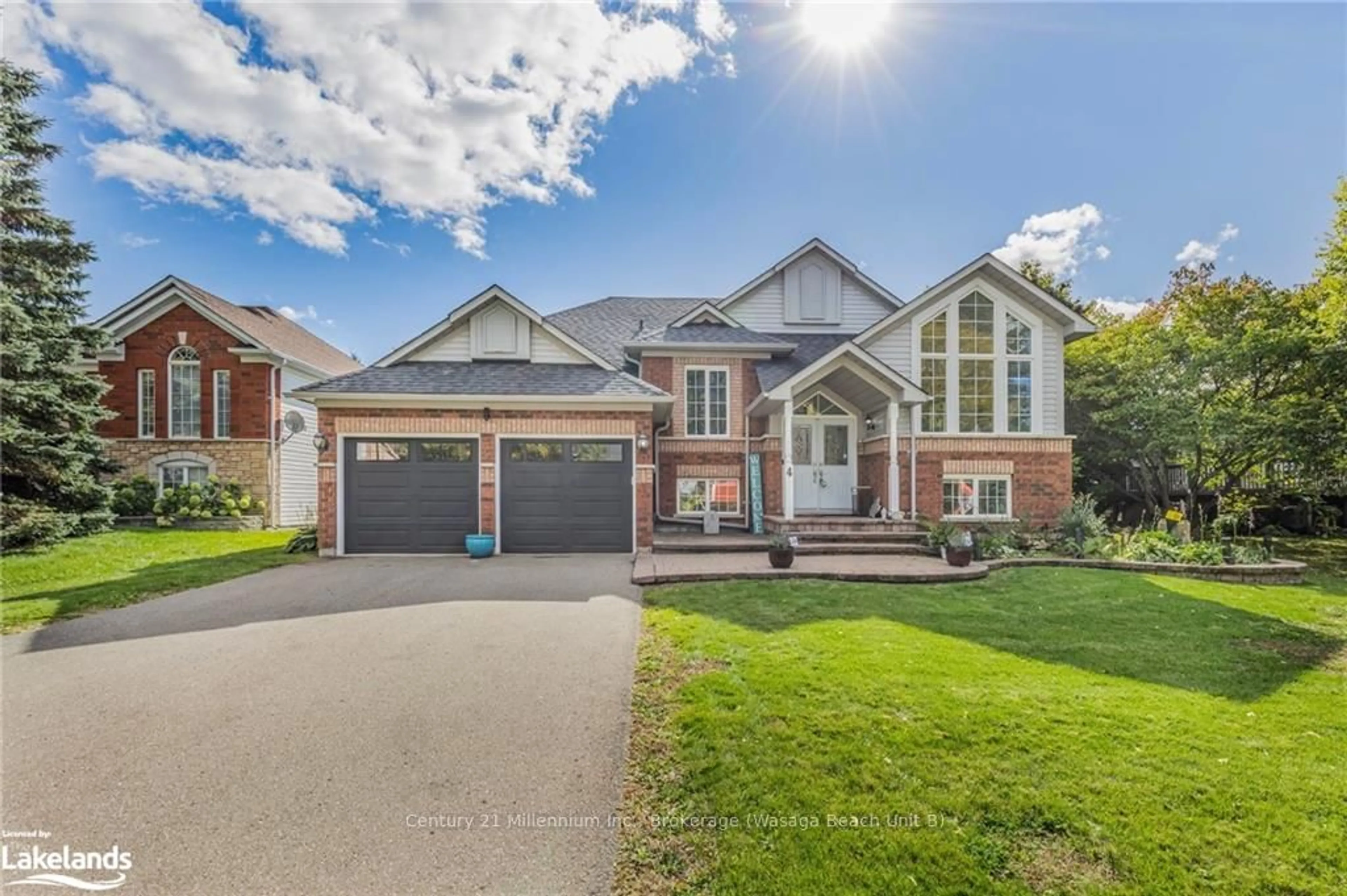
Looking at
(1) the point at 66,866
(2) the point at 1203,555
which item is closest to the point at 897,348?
(2) the point at 1203,555

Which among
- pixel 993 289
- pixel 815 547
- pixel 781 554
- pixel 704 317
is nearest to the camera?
pixel 781 554

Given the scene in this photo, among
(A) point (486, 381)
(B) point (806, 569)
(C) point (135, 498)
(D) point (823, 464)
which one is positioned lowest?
(B) point (806, 569)

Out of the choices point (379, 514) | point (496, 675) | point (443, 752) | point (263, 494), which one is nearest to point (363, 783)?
point (443, 752)

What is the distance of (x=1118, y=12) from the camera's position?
9.11m

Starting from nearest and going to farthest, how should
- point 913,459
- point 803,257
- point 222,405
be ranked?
point 913,459
point 803,257
point 222,405

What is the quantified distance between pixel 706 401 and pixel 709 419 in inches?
18.6

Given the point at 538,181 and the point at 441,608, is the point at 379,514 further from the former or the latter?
the point at 538,181

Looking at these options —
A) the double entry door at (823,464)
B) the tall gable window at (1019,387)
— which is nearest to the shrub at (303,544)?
the double entry door at (823,464)

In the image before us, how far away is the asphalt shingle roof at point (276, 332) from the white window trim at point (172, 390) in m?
1.63

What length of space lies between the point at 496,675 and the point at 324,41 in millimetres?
10823

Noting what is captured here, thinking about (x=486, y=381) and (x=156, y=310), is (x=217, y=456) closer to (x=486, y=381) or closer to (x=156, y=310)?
(x=156, y=310)

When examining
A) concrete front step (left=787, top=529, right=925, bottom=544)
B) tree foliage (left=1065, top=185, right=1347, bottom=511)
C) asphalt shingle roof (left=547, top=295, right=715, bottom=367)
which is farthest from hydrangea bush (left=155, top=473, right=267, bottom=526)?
tree foliage (left=1065, top=185, right=1347, bottom=511)

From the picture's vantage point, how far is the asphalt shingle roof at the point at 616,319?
16.4 m

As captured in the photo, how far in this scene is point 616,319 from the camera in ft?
59.4
